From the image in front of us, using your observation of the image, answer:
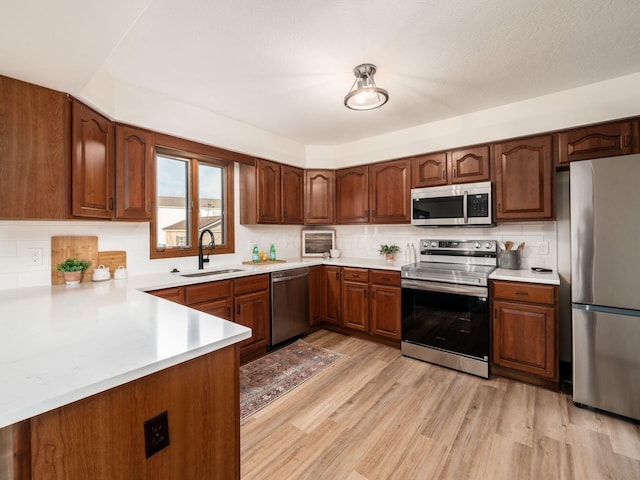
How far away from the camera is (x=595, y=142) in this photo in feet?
7.59

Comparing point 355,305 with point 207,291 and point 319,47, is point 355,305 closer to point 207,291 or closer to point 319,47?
point 207,291

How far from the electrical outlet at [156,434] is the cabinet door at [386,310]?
97.6 inches

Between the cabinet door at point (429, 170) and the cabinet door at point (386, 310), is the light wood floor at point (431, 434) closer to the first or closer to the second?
the cabinet door at point (386, 310)

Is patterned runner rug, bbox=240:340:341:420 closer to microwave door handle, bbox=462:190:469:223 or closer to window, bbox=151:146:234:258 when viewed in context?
window, bbox=151:146:234:258

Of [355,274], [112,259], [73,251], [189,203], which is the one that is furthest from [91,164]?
[355,274]

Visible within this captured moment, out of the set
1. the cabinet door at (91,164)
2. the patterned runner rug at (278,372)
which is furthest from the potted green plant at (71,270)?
the patterned runner rug at (278,372)

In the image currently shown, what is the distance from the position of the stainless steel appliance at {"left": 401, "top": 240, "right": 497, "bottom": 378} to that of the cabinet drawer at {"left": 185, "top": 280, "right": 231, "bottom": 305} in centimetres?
172

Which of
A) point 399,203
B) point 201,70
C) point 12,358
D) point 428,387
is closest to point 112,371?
point 12,358

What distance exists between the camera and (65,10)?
3.76ft

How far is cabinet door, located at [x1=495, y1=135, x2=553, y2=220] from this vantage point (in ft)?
8.24

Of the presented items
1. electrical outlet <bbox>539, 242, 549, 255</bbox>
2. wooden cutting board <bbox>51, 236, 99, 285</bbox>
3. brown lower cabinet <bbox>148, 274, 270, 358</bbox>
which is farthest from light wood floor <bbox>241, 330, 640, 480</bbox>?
wooden cutting board <bbox>51, 236, 99, 285</bbox>

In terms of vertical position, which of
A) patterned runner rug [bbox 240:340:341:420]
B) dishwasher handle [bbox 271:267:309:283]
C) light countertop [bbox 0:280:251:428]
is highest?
light countertop [bbox 0:280:251:428]

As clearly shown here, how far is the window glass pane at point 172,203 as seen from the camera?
9.20ft

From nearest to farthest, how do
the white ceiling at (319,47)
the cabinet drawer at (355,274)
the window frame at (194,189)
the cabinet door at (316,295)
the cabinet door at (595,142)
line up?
the white ceiling at (319,47)
the cabinet door at (595,142)
the window frame at (194,189)
the cabinet drawer at (355,274)
the cabinet door at (316,295)
